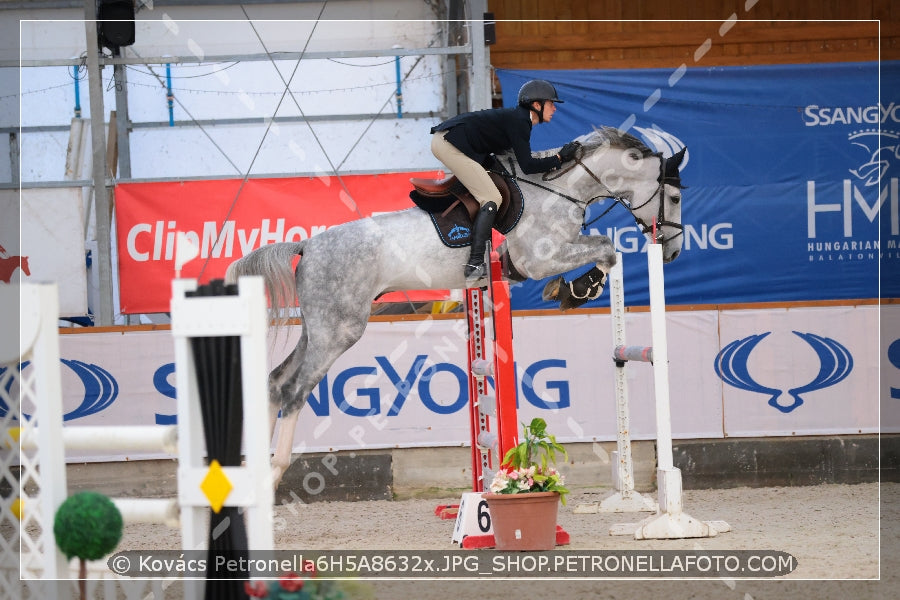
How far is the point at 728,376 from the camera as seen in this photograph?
7027 mm

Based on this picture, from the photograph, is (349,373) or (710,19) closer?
(349,373)

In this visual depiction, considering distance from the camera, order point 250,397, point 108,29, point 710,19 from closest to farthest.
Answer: point 250,397
point 108,29
point 710,19

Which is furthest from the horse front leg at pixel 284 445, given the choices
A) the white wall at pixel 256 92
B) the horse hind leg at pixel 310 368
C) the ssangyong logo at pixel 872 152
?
the ssangyong logo at pixel 872 152

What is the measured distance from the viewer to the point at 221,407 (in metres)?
2.56

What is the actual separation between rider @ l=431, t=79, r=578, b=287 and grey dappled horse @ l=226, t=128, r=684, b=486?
0.50 ft

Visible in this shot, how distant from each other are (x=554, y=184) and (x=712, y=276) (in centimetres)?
392

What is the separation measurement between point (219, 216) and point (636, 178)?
12.5 ft

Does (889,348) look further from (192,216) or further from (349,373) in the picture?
(192,216)

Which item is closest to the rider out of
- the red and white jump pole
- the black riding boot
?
the black riding boot

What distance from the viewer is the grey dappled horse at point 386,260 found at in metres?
5.35

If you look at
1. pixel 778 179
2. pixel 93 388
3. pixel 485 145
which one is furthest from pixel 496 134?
pixel 778 179

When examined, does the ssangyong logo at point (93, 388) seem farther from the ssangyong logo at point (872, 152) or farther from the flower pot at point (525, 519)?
the ssangyong logo at point (872, 152)

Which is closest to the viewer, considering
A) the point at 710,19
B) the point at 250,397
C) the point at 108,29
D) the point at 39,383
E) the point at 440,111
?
the point at 250,397

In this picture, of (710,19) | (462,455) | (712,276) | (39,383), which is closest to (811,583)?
(39,383)
